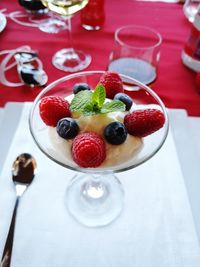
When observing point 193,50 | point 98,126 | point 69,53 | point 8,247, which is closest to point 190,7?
point 193,50

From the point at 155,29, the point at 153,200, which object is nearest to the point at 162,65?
the point at 155,29

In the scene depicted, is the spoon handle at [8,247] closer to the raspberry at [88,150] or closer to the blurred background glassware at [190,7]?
the raspberry at [88,150]

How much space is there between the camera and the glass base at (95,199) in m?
0.64

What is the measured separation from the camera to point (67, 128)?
523 mm

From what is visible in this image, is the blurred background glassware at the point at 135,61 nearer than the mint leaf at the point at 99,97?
No

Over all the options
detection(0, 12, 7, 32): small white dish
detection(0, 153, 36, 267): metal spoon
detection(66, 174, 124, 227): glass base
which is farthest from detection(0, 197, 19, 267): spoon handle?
detection(0, 12, 7, 32): small white dish

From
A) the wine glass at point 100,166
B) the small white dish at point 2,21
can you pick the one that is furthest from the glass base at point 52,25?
the wine glass at point 100,166

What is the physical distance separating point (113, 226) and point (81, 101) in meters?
0.24

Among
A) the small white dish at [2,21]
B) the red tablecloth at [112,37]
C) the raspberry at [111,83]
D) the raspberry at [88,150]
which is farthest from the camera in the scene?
the small white dish at [2,21]

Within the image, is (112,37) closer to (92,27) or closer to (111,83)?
(92,27)

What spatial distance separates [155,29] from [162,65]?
0.18 meters

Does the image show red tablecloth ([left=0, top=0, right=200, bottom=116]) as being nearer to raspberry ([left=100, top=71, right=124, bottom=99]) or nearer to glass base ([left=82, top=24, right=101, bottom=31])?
glass base ([left=82, top=24, right=101, bottom=31])

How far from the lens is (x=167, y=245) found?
582 millimetres

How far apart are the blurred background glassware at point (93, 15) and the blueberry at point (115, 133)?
23.1 inches
